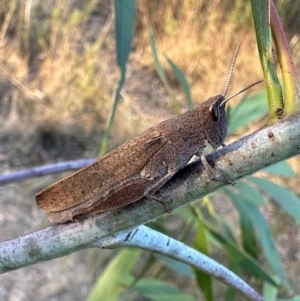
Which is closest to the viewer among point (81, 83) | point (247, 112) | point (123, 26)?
point (123, 26)

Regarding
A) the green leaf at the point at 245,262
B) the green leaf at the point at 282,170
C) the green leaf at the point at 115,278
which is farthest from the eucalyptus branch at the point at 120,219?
the green leaf at the point at 282,170

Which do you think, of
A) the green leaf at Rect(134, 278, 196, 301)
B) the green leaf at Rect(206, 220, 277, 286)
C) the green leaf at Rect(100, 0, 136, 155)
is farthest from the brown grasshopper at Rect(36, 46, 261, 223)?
the green leaf at Rect(134, 278, 196, 301)

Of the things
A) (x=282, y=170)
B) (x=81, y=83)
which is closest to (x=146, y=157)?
(x=282, y=170)

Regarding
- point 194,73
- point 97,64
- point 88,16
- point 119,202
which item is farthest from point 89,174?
point 88,16

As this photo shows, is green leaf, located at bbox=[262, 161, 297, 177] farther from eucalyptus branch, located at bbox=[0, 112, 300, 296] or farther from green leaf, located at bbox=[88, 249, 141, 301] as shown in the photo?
eucalyptus branch, located at bbox=[0, 112, 300, 296]

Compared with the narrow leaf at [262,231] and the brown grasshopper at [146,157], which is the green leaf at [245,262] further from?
the brown grasshopper at [146,157]

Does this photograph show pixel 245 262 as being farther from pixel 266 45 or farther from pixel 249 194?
pixel 266 45
